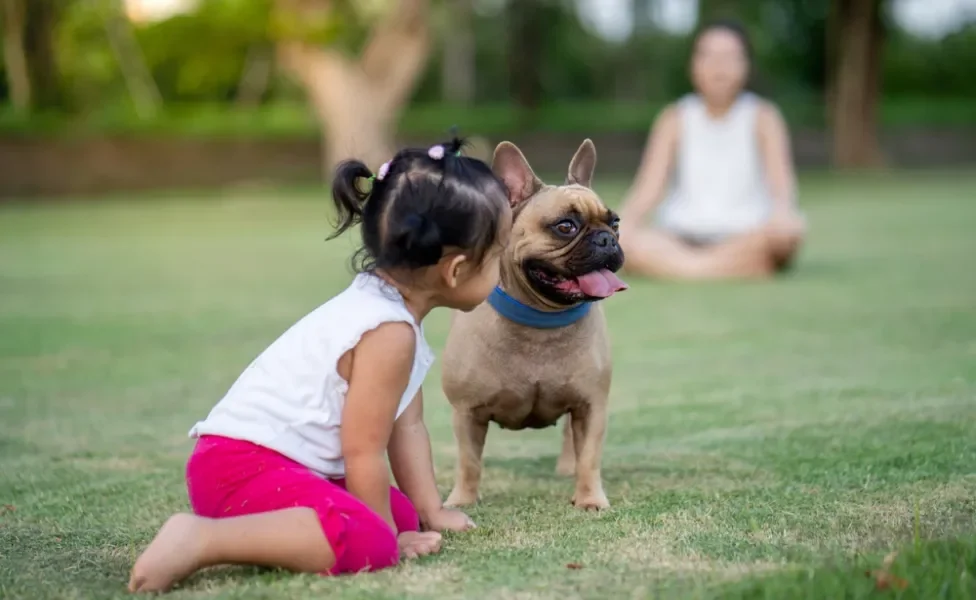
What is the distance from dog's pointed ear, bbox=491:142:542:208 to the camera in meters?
4.11

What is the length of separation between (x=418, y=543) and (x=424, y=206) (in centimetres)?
84

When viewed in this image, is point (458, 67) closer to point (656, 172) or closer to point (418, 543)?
point (656, 172)

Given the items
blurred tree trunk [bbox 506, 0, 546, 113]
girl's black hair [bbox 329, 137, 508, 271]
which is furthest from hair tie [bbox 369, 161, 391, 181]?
blurred tree trunk [bbox 506, 0, 546, 113]

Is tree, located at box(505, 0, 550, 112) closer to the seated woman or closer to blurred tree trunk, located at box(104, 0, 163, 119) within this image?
blurred tree trunk, located at box(104, 0, 163, 119)

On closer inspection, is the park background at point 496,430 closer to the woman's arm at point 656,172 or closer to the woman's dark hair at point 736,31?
the woman's arm at point 656,172

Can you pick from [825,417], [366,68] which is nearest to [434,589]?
[825,417]

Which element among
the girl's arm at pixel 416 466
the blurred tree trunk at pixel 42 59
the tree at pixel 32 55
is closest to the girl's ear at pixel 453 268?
the girl's arm at pixel 416 466

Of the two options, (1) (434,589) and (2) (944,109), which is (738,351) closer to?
(1) (434,589)

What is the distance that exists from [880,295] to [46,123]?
22318 mm

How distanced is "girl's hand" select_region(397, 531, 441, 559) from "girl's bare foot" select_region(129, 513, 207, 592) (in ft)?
1.75

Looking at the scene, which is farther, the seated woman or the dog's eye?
the seated woman

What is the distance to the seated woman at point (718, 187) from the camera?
10.4 meters

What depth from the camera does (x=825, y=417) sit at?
5.12 m

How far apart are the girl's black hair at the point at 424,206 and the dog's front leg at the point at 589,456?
0.85 meters
